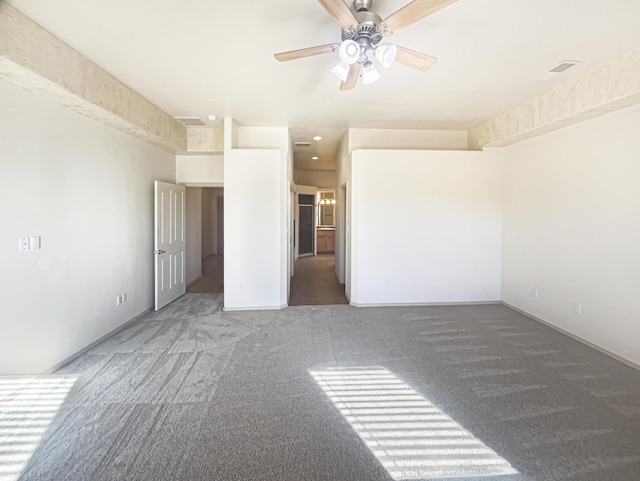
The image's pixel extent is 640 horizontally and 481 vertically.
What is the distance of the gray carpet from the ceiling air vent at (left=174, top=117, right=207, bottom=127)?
307 centimetres

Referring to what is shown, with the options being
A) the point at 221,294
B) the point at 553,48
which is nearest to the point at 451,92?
the point at 553,48

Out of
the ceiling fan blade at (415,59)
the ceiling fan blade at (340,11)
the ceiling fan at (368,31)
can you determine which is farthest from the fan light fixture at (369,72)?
the ceiling fan blade at (340,11)

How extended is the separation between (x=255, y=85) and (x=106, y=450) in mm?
3543

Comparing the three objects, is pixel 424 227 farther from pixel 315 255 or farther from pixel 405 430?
pixel 315 255

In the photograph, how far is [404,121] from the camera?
5082 mm

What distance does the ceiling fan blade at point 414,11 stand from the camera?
1.84 m

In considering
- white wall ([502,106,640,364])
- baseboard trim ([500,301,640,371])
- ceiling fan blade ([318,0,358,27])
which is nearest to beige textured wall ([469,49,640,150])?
white wall ([502,106,640,364])

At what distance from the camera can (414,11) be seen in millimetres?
1941

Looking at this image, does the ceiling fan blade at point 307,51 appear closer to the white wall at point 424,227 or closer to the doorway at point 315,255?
the white wall at point 424,227

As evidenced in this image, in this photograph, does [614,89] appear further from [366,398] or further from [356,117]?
[366,398]

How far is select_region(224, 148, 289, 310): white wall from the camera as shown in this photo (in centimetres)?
495

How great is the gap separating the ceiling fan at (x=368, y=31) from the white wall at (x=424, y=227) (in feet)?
8.70

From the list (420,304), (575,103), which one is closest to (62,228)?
(420,304)

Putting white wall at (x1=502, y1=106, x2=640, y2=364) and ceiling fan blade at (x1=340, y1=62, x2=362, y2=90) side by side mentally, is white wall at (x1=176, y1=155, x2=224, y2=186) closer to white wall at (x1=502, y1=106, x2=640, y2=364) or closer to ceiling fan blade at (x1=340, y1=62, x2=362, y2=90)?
ceiling fan blade at (x1=340, y1=62, x2=362, y2=90)
